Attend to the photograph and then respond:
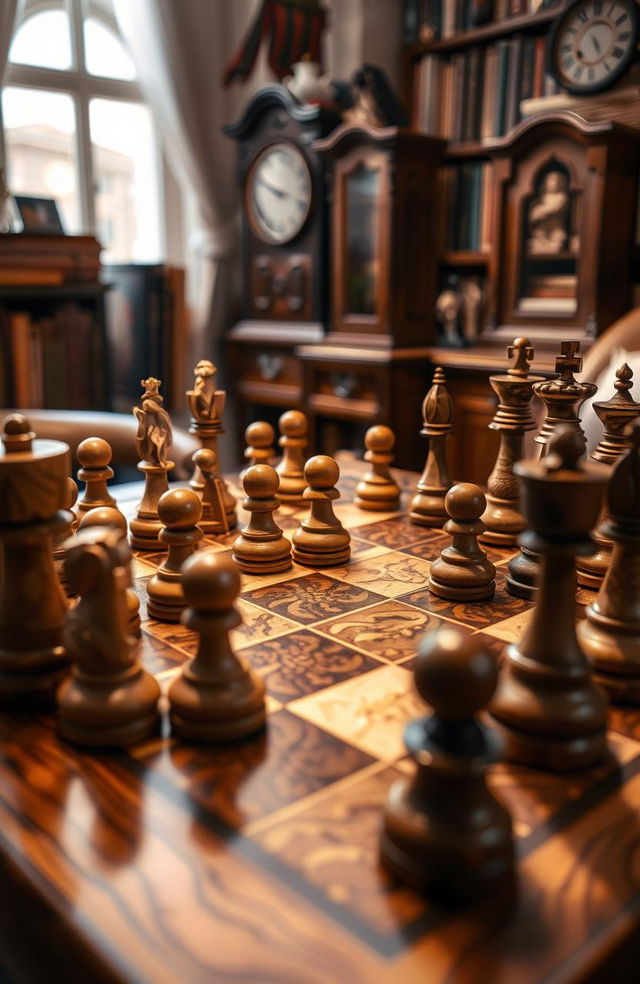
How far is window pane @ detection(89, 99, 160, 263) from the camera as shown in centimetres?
364

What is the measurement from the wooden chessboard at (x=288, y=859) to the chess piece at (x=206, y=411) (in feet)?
1.70

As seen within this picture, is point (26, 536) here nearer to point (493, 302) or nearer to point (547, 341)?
point (547, 341)

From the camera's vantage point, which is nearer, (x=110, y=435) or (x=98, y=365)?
(x=110, y=435)

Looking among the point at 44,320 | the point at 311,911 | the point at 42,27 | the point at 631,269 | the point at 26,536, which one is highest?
the point at 42,27

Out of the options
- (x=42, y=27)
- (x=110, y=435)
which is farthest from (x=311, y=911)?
(x=42, y=27)

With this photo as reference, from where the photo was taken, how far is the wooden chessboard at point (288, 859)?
51 centimetres

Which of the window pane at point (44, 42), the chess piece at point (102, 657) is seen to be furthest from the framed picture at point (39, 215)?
the chess piece at point (102, 657)

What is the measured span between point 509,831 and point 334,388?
2757mm

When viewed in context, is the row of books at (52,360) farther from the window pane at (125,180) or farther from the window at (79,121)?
the window pane at (125,180)

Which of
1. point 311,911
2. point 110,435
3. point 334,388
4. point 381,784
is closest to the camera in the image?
point 311,911

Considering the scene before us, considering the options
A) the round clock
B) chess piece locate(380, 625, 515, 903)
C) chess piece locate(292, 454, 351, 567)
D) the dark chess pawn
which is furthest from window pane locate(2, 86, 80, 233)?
chess piece locate(380, 625, 515, 903)

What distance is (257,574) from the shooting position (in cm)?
118

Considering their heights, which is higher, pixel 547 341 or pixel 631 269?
pixel 631 269

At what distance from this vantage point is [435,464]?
144 cm
